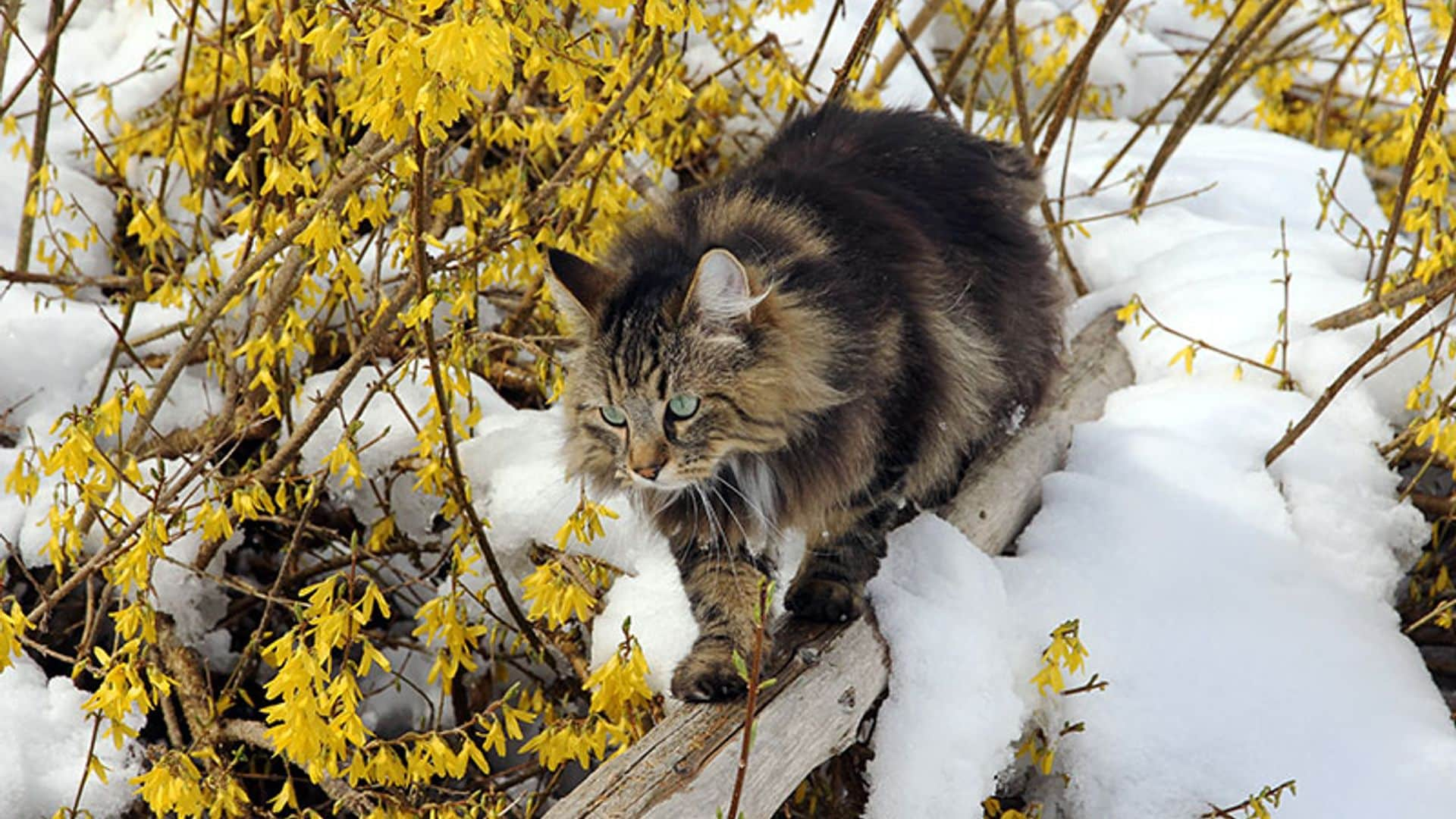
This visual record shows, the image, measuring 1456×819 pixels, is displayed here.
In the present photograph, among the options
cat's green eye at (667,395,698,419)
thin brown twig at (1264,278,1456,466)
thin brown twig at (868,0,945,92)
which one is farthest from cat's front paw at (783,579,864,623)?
thin brown twig at (868,0,945,92)

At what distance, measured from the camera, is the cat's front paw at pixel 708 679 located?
7.75ft

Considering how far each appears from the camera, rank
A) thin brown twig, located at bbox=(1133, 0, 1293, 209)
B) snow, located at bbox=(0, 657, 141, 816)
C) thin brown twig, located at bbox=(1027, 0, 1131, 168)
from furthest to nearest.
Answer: thin brown twig, located at bbox=(1133, 0, 1293, 209) < thin brown twig, located at bbox=(1027, 0, 1131, 168) < snow, located at bbox=(0, 657, 141, 816)

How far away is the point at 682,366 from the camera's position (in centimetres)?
239

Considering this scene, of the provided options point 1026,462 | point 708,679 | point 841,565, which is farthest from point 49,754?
point 1026,462

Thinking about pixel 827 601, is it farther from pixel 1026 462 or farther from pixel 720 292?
pixel 1026 462

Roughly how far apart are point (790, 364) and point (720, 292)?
0.68 ft

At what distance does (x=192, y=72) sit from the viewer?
376cm

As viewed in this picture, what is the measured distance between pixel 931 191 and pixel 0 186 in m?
2.85

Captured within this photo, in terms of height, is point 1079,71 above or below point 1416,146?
above

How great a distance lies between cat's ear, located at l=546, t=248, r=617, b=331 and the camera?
2.46 m

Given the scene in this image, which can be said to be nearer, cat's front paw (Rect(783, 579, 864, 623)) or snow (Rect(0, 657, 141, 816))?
cat's front paw (Rect(783, 579, 864, 623))

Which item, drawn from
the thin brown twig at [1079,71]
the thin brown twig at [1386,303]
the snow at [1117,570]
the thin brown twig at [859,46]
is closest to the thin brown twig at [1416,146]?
the thin brown twig at [1386,303]

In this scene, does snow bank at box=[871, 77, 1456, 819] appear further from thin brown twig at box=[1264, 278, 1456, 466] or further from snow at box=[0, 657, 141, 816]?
snow at box=[0, 657, 141, 816]

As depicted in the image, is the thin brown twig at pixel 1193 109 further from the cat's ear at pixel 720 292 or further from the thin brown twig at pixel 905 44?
the cat's ear at pixel 720 292
